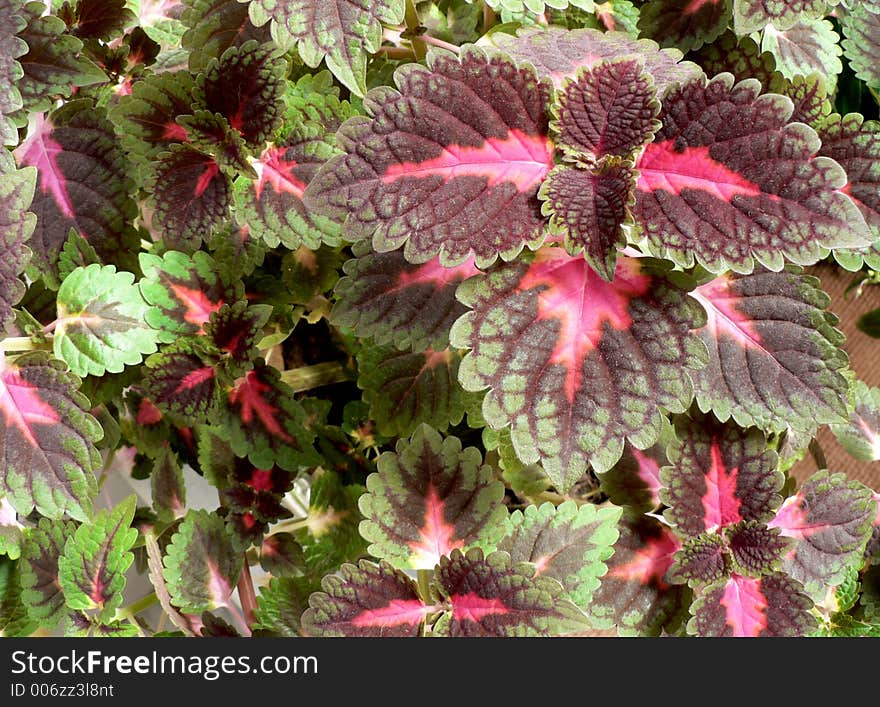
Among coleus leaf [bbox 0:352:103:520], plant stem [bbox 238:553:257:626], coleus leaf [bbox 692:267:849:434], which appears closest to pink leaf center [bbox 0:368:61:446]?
coleus leaf [bbox 0:352:103:520]

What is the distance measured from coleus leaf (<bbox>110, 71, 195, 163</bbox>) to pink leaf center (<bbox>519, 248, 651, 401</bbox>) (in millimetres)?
396

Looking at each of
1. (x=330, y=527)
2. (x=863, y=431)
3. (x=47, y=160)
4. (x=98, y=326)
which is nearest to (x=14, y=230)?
(x=98, y=326)

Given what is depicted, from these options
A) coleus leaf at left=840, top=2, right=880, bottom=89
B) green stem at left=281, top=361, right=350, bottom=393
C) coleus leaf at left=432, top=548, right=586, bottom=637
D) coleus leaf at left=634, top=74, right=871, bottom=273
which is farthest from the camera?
green stem at left=281, top=361, right=350, bottom=393

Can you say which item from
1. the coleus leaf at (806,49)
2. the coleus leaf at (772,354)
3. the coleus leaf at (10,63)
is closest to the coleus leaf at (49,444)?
the coleus leaf at (10,63)

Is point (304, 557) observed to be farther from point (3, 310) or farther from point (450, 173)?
point (450, 173)

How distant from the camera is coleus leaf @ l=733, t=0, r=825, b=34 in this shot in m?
0.75

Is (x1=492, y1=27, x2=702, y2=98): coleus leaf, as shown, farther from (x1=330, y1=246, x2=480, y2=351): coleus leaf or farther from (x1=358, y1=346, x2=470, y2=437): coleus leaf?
(x1=358, y1=346, x2=470, y2=437): coleus leaf

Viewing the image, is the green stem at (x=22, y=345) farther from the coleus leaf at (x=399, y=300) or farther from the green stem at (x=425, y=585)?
the green stem at (x=425, y=585)

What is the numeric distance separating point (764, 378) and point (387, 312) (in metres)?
0.35

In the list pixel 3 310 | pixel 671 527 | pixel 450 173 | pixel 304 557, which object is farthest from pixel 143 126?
pixel 671 527

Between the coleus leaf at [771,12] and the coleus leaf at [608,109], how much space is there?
0.13 meters

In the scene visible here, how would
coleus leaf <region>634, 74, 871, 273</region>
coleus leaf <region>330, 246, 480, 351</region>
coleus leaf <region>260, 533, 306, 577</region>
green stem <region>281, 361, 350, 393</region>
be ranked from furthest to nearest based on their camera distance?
green stem <region>281, 361, 350, 393</region>, coleus leaf <region>260, 533, 306, 577</region>, coleus leaf <region>330, 246, 480, 351</region>, coleus leaf <region>634, 74, 871, 273</region>

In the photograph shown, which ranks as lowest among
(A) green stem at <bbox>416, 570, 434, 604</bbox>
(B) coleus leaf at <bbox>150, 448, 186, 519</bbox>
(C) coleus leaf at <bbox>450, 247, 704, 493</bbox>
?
(B) coleus leaf at <bbox>150, 448, 186, 519</bbox>

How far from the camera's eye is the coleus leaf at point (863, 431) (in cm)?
104
